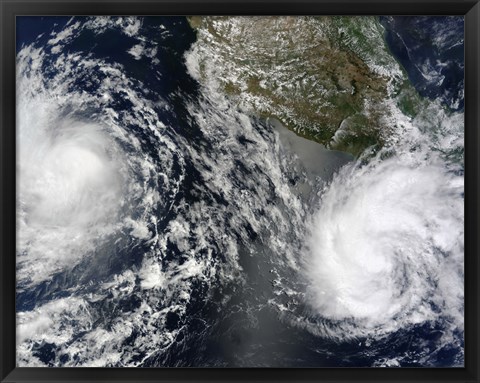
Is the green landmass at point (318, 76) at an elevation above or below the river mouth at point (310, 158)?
above

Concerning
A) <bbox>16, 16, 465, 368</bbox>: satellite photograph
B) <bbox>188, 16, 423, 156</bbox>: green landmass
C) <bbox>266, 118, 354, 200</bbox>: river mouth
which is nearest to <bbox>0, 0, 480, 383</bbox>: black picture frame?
<bbox>16, 16, 465, 368</bbox>: satellite photograph

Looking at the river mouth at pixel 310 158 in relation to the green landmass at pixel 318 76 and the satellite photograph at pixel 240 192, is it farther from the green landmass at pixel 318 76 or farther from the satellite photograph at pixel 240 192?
the green landmass at pixel 318 76

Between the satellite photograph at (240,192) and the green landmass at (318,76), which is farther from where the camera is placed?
the green landmass at (318,76)

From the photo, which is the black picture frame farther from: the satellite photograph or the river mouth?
the river mouth
